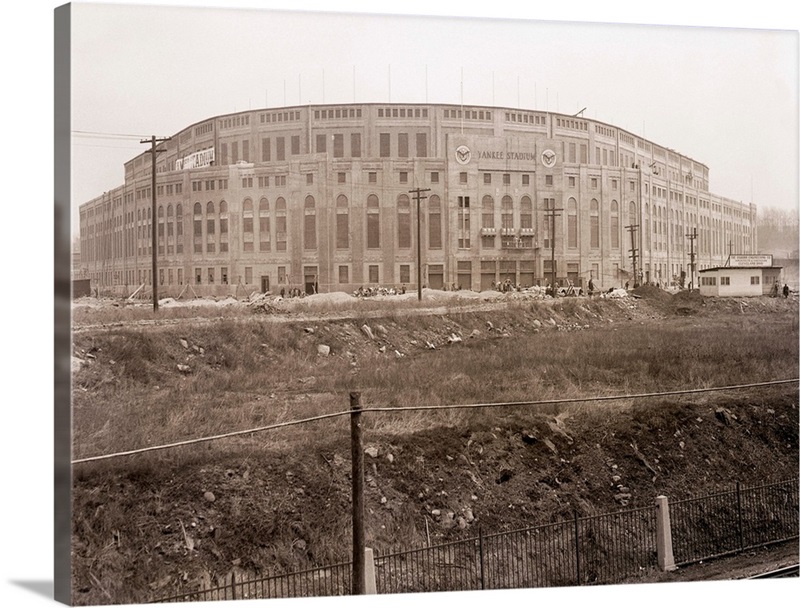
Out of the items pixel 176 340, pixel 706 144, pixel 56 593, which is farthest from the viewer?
pixel 706 144

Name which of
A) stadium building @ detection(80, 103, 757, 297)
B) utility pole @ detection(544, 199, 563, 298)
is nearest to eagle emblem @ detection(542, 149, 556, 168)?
stadium building @ detection(80, 103, 757, 297)

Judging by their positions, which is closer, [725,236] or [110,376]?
[110,376]

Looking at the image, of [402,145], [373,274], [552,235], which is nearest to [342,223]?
[373,274]

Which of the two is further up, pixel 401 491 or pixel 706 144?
pixel 706 144

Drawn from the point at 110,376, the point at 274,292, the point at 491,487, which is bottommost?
the point at 491,487

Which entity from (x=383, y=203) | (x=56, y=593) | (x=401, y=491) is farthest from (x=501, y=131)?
(x=56, y=593)

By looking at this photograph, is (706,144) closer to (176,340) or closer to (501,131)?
(501,131)

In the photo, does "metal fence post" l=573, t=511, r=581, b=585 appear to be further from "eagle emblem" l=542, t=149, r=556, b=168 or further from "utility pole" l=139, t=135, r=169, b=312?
"utility pole" l=139, t=135, r=169, b=312
